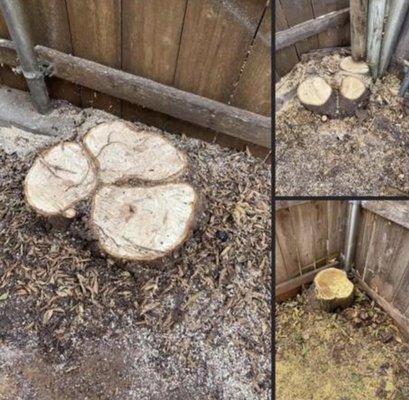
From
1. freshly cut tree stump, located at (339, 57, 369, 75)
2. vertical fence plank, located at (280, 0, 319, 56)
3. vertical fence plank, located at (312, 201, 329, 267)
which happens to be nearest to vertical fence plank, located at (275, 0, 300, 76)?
vertical fence plank, located at (280, 0, 319, 56)

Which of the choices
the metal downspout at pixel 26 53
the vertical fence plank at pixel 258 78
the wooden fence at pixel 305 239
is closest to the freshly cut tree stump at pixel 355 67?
the vertical fence plank at pixel 258 78

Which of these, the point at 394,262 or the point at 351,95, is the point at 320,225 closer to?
the point at 394,262

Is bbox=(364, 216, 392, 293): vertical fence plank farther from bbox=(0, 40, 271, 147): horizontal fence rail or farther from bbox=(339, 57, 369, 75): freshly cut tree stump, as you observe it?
bbox=(339, 57, 369, 75): freshly cut tree stump

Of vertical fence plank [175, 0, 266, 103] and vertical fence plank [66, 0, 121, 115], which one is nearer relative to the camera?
vertical fence plank [175, 0, 266, 103]

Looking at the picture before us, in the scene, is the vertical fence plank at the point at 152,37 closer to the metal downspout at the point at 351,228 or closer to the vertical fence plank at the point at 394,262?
the metal downspout at the point at 351,228

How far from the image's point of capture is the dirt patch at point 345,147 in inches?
107

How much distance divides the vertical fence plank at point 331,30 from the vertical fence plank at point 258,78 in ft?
1.89

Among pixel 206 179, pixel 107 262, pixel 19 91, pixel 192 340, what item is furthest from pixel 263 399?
pixel 19 91

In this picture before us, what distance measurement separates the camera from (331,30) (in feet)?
9.43

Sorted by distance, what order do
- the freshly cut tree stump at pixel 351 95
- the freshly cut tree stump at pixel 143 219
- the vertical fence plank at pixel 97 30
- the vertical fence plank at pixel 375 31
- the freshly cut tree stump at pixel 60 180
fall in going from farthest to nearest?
1. the freshly cut tree stump at pixel 351 95
2. the vertical fence plank at pixel 375 31
3. the vertical fence plank at pixel 97 30
4. the freshly cut tree stump at pixel 60 180
5. the freshly cut tree stump at pixel 143 219

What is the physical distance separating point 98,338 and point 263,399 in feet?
2.48

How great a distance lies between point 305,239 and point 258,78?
818 millimetres

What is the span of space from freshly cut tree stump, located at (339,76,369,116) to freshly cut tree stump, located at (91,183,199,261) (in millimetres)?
1118

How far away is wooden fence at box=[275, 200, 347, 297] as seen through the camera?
2246mm
